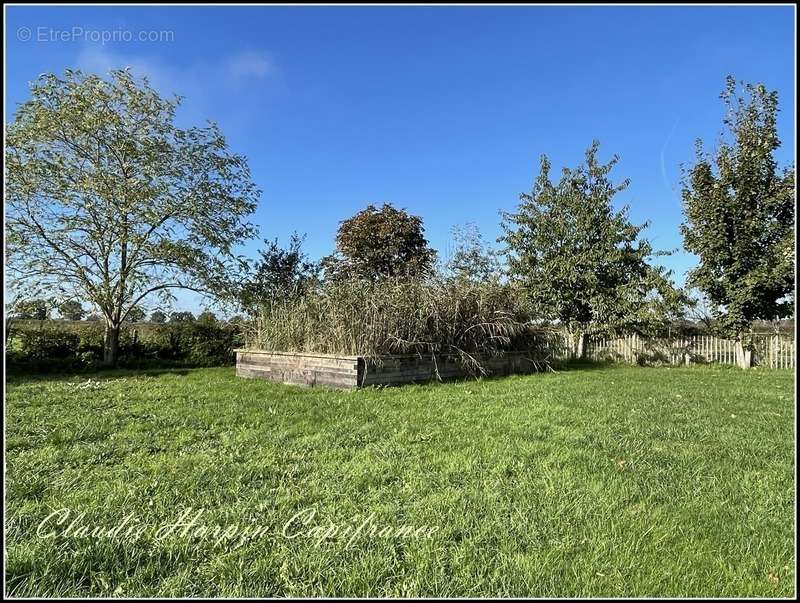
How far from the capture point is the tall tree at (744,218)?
11.4 meters

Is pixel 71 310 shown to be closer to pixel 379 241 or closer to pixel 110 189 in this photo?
pixel 110 189

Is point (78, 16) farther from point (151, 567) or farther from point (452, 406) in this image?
point (452, 406)

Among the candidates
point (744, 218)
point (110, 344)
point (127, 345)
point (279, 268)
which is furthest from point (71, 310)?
point (744, 218)

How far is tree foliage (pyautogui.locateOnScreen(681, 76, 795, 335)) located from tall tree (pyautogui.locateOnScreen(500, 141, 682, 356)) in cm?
115

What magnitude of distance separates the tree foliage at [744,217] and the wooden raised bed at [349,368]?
721 centimetres

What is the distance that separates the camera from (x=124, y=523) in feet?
6.83

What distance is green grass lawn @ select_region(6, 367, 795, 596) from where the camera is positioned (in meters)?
1.73

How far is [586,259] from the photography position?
1309 centimetres

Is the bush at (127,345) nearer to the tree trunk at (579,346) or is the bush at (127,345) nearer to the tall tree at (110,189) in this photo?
the tall tree at (110,189)

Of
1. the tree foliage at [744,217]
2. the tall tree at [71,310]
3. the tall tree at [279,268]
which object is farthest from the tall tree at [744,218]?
the tall tree at [71,310]

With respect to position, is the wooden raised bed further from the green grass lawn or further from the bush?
the bush

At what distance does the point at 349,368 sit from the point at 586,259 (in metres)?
9.08

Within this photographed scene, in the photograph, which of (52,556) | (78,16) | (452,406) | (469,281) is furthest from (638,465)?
(469,281)

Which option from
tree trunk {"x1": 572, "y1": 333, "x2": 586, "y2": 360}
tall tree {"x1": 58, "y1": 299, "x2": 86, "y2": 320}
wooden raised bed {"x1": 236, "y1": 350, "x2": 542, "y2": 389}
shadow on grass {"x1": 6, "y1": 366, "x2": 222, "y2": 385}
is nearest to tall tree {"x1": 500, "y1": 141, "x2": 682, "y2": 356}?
tree trunk {"x1": 572, "y1": 333, "x2": 586, "y2": 360}
